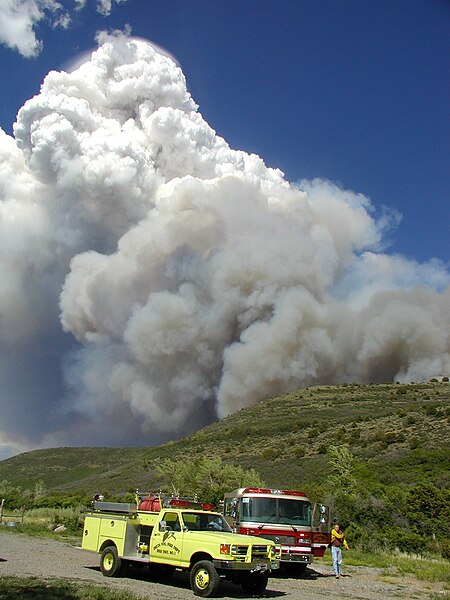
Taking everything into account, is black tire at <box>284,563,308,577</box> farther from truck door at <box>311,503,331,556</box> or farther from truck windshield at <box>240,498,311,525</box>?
truck windshield at <box>240,498,311,525</box>

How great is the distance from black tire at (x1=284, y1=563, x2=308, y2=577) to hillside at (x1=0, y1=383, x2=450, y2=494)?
15.0 metres

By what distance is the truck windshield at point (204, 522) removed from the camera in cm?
1306

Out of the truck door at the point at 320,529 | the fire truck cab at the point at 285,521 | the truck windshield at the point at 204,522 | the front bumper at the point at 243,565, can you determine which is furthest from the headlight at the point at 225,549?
the truck door at the point at 320,529

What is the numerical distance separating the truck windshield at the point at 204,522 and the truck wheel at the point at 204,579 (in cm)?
110

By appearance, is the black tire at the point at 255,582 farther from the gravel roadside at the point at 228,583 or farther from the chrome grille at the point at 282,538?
the chrome grille at the point at 282,538

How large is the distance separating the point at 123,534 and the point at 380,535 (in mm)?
11885

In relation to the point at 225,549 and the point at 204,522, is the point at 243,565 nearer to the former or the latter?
the point at 225,549

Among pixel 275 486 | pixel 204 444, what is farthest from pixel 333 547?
pixel 204 444

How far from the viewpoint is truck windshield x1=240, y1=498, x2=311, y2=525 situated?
52.5 ft

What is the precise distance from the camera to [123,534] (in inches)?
540

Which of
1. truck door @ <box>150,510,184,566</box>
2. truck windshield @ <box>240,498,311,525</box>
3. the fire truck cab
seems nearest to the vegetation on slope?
the fire truck cab

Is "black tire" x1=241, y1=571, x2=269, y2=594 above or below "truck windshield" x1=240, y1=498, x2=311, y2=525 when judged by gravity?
below

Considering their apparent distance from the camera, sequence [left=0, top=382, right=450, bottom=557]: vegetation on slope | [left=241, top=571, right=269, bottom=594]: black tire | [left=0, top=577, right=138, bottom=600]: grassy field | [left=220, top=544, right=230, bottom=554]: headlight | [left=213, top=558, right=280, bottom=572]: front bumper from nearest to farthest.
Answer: [left=0, top=577, right=138, bottom=600]: grassy field
[left=213, top=558, right=280, bottom=572]: front bumper
[left=220, top=544, right=230, bottom=554]: headlight
[left=241, top=571, right=269, bottom=594]: black tire
[left=0, top=382, right=450, bottom=557]: vegetation on slope

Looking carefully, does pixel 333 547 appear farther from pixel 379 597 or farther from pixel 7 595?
pixel 7 595
